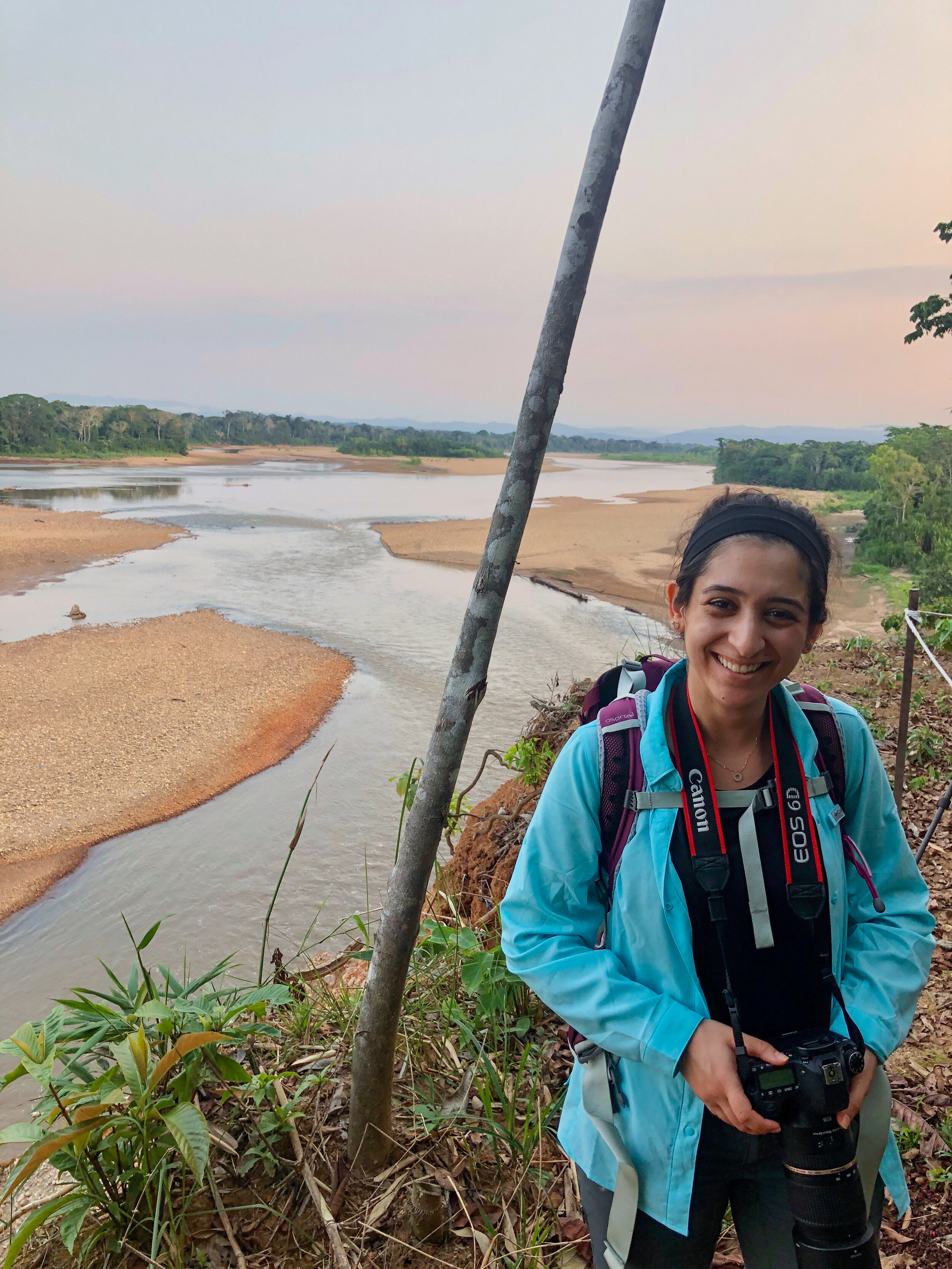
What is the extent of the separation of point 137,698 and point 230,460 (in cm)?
6234

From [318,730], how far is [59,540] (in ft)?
59.9

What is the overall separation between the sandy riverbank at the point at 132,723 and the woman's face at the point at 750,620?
22.7 ft

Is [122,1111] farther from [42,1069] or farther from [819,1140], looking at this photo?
[819,1140]

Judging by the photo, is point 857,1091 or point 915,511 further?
point 915,511

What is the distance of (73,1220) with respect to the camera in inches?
63.8

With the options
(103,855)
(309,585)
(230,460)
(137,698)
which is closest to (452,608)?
(309,585)

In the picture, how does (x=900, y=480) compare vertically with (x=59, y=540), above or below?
above

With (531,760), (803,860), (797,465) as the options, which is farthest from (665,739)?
(797,465)

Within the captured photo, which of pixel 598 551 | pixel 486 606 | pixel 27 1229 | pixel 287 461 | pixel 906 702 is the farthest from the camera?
pixel 287 461

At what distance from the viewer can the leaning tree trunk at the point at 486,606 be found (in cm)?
154

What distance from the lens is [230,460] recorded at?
6856cm

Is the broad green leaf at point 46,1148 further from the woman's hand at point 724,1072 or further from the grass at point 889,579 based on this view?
the grass at point 889,579

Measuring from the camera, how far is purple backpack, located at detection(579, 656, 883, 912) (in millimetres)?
1238

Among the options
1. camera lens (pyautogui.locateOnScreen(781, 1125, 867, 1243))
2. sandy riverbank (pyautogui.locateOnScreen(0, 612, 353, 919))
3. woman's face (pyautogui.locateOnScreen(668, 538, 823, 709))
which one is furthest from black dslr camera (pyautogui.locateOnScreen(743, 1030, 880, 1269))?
sandy riverbank (pyautogui.locateOnScreen(0, 612, 353, 919))
